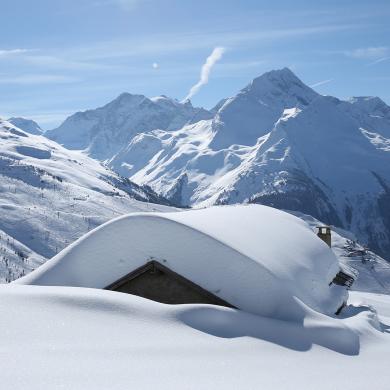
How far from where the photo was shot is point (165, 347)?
8297 mm

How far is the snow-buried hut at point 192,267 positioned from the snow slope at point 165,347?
4.38 ft

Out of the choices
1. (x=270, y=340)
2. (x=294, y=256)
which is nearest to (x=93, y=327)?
(x=270, y=340)

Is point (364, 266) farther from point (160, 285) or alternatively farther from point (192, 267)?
point (192, 267)

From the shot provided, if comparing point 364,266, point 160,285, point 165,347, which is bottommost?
point 364,266

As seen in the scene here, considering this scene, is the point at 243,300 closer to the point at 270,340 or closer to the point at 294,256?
the point at 270,340

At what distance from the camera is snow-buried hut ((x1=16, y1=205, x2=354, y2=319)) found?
41.8ft

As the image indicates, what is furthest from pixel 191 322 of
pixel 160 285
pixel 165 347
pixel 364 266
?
pixel 364 266

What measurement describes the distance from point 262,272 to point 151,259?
2959 millimetres

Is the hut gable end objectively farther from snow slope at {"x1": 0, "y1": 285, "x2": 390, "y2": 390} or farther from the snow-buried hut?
snow slope at {"x1": 0, "y1": 285, "x2": 390, "y2": 390}

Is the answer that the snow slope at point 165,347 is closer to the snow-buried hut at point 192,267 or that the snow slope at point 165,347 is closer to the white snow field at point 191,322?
the white snow field at point 191,322

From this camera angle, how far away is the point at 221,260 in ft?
43.8

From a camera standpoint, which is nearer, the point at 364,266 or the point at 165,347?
the point at 165,347

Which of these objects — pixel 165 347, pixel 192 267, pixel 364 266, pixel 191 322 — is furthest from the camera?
pixel 364 266

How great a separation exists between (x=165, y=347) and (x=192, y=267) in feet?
17.4
